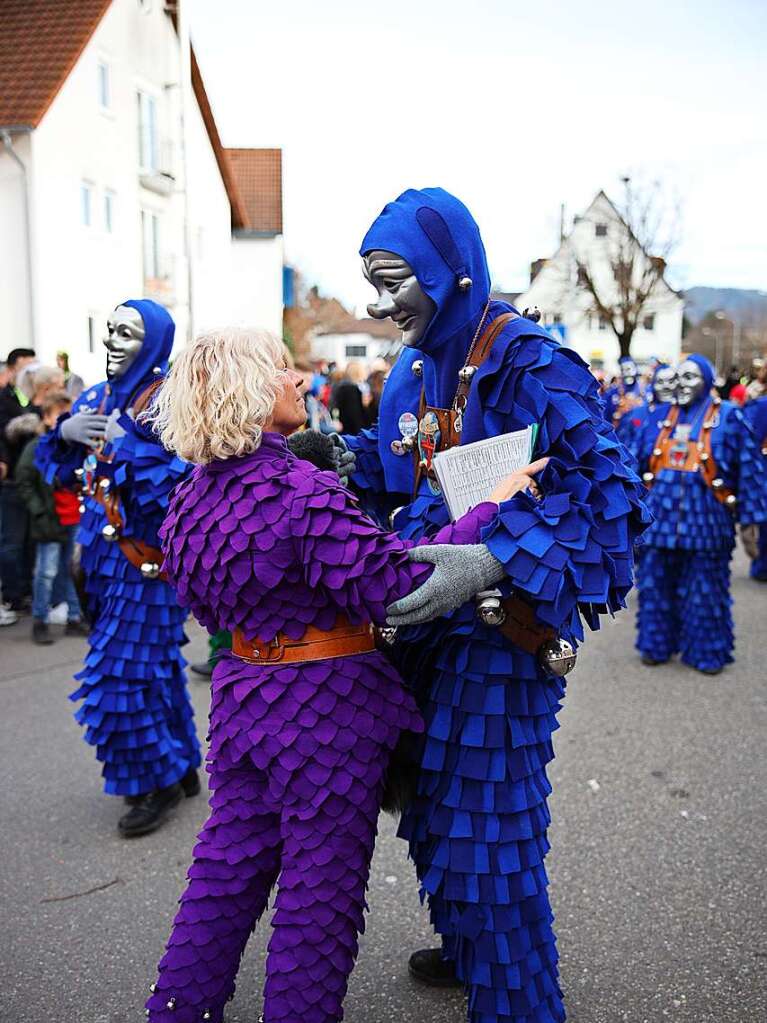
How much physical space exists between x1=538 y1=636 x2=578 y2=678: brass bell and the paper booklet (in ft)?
1.18

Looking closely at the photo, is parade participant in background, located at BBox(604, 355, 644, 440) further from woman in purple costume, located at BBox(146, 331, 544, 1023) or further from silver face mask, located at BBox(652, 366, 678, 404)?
woman in purple costume, located at BBox(146, 331, 544, 1023)

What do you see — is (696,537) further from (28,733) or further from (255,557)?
(255,557)

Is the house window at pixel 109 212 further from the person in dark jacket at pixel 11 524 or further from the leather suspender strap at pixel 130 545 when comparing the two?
the leather suspender strap at pixel 130 545

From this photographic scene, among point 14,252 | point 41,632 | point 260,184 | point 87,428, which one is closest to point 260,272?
point 260,184

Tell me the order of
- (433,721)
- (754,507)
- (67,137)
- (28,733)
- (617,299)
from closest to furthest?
(433,721)
(28,733)
(754,507)
(67,137)
(617,299)

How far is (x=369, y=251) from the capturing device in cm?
220

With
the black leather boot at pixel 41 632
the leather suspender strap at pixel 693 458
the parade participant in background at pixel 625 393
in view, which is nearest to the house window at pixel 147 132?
the parade participant in background at pixel 625 393

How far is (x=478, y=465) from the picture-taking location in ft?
7.12

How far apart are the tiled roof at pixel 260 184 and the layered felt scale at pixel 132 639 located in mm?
26424

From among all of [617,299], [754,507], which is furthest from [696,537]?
[617,299]

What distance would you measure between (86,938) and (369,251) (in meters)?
2.31

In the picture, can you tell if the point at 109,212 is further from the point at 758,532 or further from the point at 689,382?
the point at 689,382

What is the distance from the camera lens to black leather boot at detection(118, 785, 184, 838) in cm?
376

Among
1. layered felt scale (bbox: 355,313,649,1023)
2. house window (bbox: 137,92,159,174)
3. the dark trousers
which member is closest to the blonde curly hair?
layered felt scale (bbox: 355,313,649,1023)
